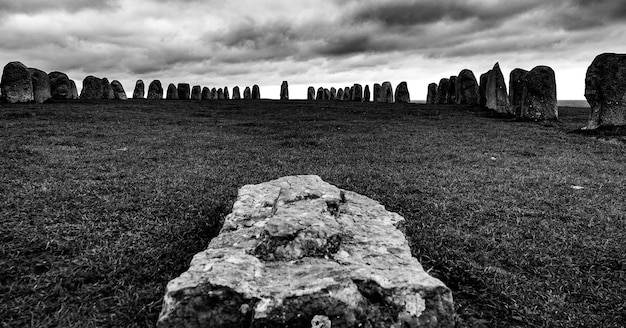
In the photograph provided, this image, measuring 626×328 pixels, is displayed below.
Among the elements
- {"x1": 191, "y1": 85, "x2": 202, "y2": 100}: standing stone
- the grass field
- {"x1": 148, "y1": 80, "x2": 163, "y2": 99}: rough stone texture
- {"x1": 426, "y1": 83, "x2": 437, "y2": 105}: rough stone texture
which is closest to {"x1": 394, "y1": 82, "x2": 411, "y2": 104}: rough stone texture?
{"x1": 426, "y1": 83, "x2": 437, "y2": 105}: rough stone texture

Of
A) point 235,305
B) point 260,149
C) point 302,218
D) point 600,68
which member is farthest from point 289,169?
point 600,68

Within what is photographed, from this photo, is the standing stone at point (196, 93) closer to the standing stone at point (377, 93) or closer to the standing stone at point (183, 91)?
the standing stone at point (183, 91)

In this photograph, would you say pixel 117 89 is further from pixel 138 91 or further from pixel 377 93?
pixel 377 93

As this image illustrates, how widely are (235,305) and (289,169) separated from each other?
7733 millimetres

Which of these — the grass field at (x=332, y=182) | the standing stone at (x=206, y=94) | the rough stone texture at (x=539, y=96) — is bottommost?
the grass field at (x=332, y=182)

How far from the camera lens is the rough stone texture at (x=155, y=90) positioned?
147 feet

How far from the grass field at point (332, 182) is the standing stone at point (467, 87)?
18461 mm

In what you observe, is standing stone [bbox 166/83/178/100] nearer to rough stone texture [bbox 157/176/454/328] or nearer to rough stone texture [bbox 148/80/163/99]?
rough stone texture [bbox 148/80/163/99]

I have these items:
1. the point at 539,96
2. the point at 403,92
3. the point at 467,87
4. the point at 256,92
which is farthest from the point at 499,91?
the point at 256,92

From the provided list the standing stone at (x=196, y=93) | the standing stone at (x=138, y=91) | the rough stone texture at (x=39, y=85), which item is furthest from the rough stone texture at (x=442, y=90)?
the rough stone texture at (x=39, y=85)

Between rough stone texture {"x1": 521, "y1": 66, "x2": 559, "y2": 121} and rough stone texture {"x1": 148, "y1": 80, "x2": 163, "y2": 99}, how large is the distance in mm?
36118

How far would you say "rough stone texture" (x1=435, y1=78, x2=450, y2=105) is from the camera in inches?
1559

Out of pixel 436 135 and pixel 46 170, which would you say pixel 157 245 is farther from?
pixel 436 135

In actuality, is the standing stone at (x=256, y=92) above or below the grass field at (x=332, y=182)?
above
